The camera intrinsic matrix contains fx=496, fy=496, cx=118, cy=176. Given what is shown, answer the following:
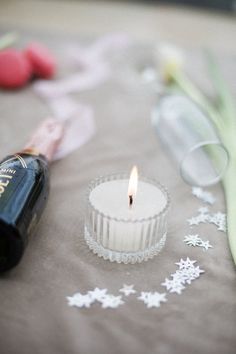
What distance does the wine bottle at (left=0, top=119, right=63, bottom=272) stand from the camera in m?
0.48

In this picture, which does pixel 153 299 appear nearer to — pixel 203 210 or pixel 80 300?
pixel 80 300

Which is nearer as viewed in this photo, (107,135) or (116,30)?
(107,135)

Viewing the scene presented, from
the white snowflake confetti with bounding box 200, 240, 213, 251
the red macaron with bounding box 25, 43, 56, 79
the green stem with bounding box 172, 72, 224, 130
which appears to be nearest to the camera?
the white snowflake confetti with bounding box 200, 240, 213, 251

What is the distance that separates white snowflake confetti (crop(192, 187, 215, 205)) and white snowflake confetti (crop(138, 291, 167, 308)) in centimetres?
19

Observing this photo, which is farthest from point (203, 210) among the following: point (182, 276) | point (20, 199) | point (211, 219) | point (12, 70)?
point (12, 70)

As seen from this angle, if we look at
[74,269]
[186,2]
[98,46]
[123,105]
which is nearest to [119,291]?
[74,269]

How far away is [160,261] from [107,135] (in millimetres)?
→ 290

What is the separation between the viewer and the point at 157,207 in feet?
1.79

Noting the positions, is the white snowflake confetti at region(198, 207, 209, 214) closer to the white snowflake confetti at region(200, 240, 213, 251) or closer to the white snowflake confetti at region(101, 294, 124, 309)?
the white snowflake confetti at region(200, 240, 213, 251)

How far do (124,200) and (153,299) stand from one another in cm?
11

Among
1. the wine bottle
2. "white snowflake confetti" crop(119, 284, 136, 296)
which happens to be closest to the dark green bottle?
the wine bottle

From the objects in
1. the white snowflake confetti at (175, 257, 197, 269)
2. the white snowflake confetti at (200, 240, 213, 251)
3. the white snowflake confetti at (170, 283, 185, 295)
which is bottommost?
the white snowflake confetti at (200, 240, 213, 251)

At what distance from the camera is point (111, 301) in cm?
50

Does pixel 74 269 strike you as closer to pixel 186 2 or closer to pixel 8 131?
pixel 8 131
